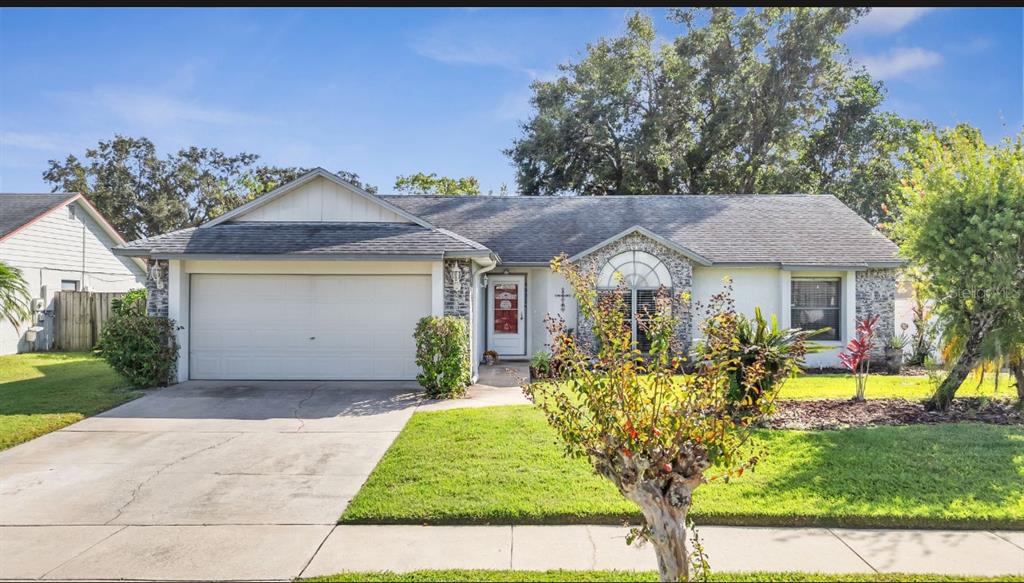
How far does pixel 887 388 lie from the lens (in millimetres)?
11195

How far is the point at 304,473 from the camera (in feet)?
20.7

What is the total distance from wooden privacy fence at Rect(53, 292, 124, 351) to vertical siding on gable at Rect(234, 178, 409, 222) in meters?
9.47

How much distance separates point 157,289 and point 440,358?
5.89 meters

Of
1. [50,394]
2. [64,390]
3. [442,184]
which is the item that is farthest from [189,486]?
[442,184]

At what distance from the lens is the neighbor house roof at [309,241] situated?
35.9 feet

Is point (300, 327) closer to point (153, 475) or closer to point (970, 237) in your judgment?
point (153, 475)

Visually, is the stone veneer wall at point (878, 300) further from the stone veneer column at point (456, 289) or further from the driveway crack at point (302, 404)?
the driveway crack at point (302, 404)

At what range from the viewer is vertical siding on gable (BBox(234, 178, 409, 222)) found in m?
12.3

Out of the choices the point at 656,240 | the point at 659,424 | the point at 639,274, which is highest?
the point at 656,240

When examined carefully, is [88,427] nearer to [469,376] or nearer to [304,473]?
[304,473]

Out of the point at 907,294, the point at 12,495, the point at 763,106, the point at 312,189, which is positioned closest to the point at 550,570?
the point at 12,495

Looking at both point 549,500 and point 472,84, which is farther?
point 472,84

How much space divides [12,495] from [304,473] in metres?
2.70

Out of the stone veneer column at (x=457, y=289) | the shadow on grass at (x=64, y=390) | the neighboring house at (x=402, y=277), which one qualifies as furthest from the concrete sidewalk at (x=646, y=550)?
the shadow on grass at (x=64, y=390)
